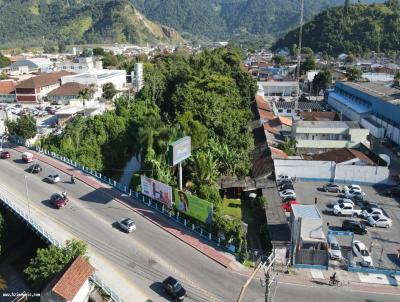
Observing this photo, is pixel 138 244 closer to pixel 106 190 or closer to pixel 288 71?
pixel 106 190

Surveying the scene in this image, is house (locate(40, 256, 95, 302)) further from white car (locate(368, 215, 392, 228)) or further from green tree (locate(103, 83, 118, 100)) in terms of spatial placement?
green tree (locate(103, 83, 118, 100))

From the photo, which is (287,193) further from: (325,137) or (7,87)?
(7,87)

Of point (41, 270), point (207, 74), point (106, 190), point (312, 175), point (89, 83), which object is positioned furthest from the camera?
point (89, 83)

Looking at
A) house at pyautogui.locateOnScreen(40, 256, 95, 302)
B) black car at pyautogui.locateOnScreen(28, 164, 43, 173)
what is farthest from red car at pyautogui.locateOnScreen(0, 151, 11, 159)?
house at pyautogui.locateOnScreen(40, 256, 95, 302)

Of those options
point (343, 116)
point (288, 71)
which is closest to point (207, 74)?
point (343, 116)

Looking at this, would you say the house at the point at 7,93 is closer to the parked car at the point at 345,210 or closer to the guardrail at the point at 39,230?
the guardrail at the point at 39,230

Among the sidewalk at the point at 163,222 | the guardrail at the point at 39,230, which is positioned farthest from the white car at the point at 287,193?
the guardrail at the point at 39,230

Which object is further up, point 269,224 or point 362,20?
point 362,20

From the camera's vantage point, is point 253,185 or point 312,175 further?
point 312,175

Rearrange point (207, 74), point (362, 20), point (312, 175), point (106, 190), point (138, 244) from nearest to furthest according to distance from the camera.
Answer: point (138, 244) < point (106, 190) < point (312, 175) < point (207, 74) < point (362, 20)

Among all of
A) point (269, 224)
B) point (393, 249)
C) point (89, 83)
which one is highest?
point (89, 83)
